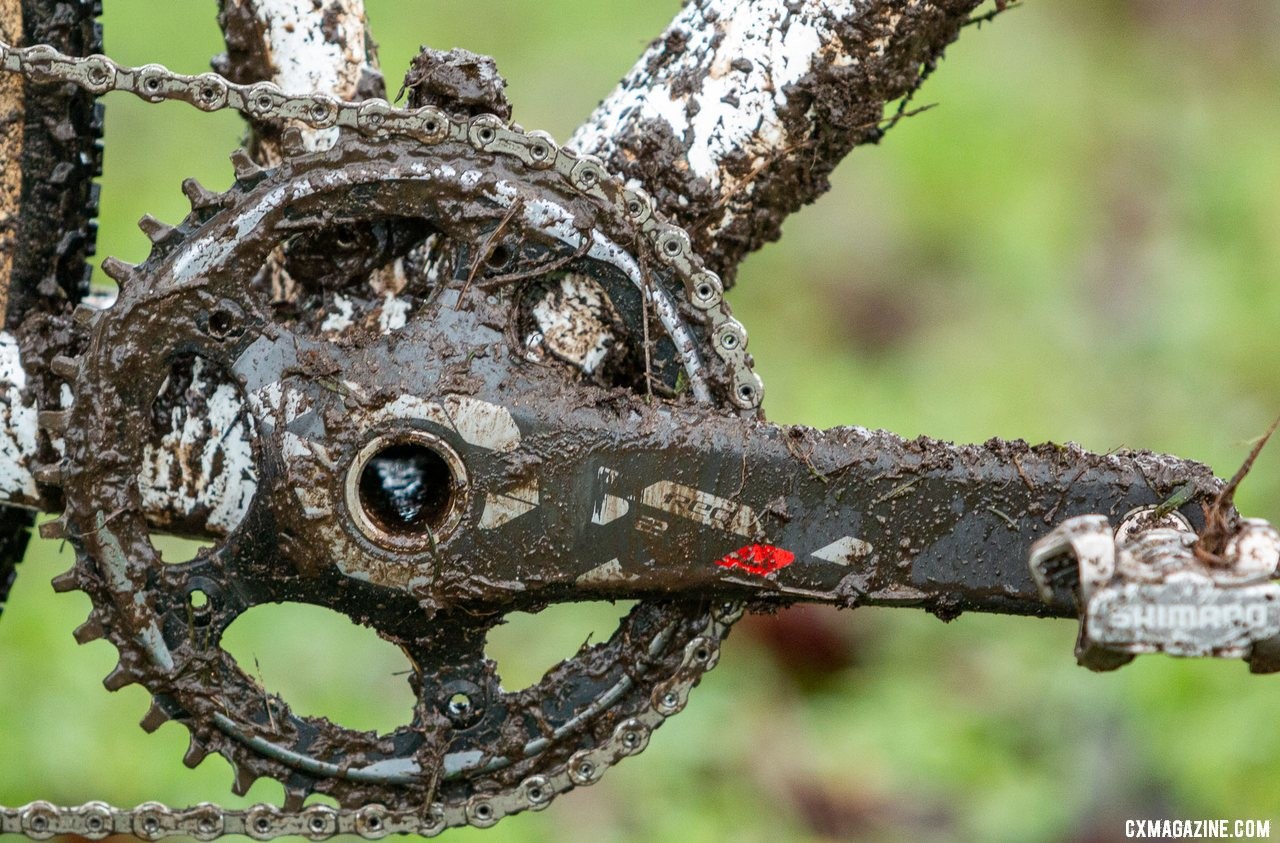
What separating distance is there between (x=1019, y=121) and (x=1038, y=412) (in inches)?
74.7

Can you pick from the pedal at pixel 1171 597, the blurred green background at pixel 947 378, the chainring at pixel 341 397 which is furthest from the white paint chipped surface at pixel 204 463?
the blurred green background at pixel 947 378

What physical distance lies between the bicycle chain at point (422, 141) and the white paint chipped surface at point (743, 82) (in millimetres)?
168

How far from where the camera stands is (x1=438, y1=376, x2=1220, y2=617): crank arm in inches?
57.1

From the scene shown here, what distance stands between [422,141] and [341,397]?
0.28m

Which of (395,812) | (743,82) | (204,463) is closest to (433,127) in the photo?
(743,82)

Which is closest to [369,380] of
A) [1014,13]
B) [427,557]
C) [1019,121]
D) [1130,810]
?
[427,557]

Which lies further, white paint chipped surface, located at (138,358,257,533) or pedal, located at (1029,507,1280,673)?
white paint chipped surface, located at (138,358,257,533)

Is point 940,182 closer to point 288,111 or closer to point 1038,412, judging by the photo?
point 1038,412

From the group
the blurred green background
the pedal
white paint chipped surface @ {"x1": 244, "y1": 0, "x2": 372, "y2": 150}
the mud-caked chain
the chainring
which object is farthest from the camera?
the blurred green background

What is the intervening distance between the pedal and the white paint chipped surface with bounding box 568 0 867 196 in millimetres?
568

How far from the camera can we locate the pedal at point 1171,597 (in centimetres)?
124

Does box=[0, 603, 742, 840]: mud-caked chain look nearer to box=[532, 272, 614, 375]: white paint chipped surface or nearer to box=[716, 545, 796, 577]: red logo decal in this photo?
box=[716, 545, 796, 577]: red logo decal

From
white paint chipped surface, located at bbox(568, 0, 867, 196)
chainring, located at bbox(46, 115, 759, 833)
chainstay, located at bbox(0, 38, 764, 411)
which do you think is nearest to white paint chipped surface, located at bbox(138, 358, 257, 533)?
chainring, located at bbox(46, 115, 759, 833)

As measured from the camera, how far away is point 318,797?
5.34 feet
